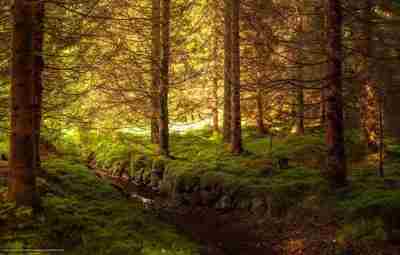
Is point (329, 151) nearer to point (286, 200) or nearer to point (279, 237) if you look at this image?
point (286, 200)

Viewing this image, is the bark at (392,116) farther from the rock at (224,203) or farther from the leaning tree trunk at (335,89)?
the rock at (224,203)

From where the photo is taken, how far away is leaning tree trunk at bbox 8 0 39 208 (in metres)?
8.04

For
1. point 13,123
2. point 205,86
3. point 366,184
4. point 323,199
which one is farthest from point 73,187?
point 205,86

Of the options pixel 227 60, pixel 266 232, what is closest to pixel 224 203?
pixel 266 232

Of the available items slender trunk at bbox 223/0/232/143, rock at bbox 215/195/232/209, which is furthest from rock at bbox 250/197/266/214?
slender trunk at bbox 223/0/232/143

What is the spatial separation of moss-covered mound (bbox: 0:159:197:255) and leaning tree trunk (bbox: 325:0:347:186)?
5170mm

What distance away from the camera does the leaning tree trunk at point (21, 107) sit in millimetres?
8039

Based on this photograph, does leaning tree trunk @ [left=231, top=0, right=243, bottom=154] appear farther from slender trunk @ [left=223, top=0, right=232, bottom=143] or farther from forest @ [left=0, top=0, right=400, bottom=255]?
slender trunk @ [left=223, top=0, right=232, bottom=143]

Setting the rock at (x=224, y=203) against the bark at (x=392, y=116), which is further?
the bark at (x=392, y=116)

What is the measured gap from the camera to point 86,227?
873 centimetres

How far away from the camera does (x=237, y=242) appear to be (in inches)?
439

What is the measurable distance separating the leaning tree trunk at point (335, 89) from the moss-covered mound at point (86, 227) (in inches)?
204

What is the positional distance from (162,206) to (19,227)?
7410 millimetres

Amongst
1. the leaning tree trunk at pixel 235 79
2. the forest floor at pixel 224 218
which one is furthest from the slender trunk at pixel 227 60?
the forest floor at pixel 224 218
